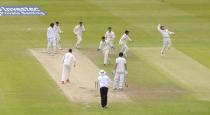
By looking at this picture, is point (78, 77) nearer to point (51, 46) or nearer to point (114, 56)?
point (114, 56)

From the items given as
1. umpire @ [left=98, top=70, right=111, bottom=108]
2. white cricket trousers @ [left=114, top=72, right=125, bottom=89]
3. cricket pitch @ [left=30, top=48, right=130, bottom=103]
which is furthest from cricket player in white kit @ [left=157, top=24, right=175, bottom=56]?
umpire @ [left=98, top=70, right=111, bottom=108]

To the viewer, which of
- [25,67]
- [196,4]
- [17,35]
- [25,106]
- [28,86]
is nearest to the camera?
[25,106]

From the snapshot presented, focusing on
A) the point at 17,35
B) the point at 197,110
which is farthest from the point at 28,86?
the point at 17,35

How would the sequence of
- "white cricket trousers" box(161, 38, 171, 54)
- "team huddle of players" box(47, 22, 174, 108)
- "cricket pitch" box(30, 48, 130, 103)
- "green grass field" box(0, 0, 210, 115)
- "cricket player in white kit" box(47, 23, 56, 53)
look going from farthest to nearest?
1. "white cricket trousers" box(161, 38, 171, 54)
2. "cricket player in white kit" box(47, 23, 56, 53)
3. "cricket pitch" box(30, 48, 130, 103)
4. "green grass field" box(0, 0, 210, 115)
5. "team huddle of players" box(47, 22, 174, 108)

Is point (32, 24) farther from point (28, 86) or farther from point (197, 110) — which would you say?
point (197, 110)

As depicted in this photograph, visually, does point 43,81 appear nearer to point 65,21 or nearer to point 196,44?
point 196,44

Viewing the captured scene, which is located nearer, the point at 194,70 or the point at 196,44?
the point at 194,70

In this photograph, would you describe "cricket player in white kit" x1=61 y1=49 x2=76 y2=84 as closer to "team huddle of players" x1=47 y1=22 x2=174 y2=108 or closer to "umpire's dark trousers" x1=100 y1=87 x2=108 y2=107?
"team huddle of players" x1=47 y1=22 x2=174 y2=108

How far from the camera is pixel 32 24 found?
168 ft

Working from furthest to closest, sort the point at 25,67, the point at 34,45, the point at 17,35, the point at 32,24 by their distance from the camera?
the point at 32,24 < the point at 17,35 < the point at 34,45 < the point at 25,67

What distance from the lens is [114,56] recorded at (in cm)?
3975

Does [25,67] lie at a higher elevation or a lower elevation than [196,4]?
lower

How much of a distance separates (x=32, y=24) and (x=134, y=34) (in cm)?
845

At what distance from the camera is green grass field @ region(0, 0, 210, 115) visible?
93.9 ft
